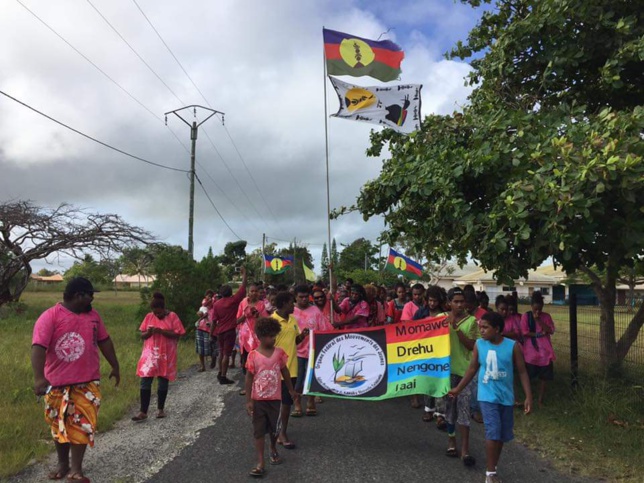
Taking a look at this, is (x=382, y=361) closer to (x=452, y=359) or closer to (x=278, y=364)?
(x=452, y=359)

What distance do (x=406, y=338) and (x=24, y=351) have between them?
1031cm

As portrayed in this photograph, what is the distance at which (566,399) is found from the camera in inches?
284

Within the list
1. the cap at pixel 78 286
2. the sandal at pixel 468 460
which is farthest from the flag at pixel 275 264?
the cap at pixel 78 286

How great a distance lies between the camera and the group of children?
14.6 feet

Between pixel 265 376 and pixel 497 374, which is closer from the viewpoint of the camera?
pixel 497 374

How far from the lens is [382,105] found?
863 centimetres

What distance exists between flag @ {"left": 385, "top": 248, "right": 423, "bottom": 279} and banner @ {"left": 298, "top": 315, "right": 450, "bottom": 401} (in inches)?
339

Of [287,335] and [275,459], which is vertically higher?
[287,335]

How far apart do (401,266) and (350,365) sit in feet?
29.6

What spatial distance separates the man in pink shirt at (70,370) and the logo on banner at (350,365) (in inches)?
98.4

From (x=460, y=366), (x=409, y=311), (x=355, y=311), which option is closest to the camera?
(x=460, y=366)

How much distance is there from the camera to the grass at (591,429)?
196 inches

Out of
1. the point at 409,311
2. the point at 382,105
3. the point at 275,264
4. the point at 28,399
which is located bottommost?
the point at 28,399

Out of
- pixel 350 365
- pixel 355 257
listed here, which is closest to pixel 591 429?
pixel 350 365
